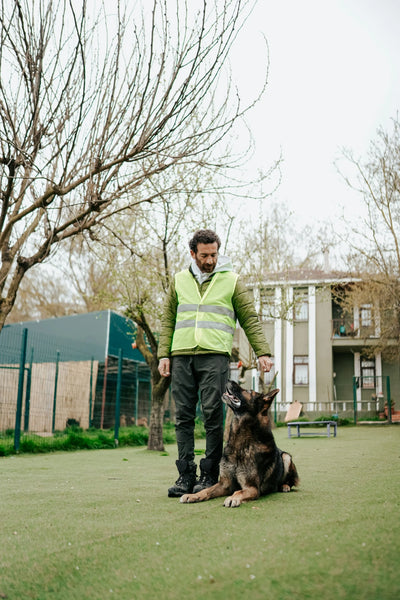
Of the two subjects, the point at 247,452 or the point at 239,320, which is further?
the point at 239,320

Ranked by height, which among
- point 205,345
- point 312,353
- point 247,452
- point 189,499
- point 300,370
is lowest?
point 189,499

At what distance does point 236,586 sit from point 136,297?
30.3 feet

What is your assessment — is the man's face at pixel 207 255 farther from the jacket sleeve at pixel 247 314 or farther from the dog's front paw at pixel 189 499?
the dog's front paw at pixel 189 499

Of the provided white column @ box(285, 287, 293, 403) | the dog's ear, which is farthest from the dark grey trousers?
white column @ box(285, 287, 293, 403)

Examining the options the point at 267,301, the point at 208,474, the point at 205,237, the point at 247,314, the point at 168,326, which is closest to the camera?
the point at 208,474

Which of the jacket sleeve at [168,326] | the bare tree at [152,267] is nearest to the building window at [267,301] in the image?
the bare tree at [152,267]

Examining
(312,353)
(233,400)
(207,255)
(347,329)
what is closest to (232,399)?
(233,400)

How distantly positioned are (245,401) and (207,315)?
2.67 ft

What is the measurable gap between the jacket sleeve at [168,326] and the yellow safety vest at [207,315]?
0.37 ft

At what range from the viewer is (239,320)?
15.7 feet

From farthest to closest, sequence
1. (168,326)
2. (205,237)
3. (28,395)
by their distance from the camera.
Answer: (28,395) → (168,326) → (205,237)

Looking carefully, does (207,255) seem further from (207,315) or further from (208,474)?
(208,474)

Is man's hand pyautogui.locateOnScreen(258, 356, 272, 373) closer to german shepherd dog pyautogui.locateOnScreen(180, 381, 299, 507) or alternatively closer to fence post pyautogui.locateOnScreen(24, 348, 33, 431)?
german shepherd dog pyautogui.locateOnScreen(180, 381, 299, 507)

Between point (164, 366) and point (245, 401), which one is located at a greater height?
point (164, 366)
